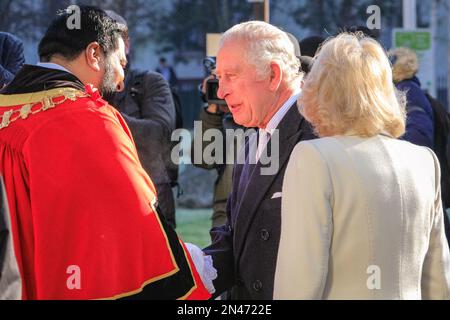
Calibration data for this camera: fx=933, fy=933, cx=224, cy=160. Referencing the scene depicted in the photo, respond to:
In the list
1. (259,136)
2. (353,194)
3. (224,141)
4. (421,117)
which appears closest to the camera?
(353,194)

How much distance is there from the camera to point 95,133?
3578mm

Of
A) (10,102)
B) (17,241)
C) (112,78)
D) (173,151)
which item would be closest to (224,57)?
(112,78)

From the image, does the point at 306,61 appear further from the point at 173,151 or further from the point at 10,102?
the point at 173,151

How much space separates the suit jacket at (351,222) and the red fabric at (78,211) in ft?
2.10

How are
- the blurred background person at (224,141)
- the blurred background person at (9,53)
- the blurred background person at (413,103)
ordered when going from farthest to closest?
1. the blurred background person at (413,103)
2. the blurred background person at (224,141)
3. the blurred background person at (9,53)

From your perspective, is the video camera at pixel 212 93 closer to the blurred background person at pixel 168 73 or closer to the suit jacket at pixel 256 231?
the suit jacket at pixel 256 231

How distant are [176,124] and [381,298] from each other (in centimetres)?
363

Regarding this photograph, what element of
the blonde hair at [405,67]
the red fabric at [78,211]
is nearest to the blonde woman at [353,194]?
the red fabric at [78,211]

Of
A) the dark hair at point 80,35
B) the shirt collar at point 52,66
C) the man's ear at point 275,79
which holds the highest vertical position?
the dark hair at point 80,35

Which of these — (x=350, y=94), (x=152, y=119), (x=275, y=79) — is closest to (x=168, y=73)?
(x=152, y=119)

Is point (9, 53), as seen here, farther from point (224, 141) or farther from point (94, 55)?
point (94, 55)

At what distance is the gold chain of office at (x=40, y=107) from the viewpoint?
11.9ft

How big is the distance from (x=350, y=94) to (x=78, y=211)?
112 centimetres

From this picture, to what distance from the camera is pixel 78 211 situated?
3.51 meters
